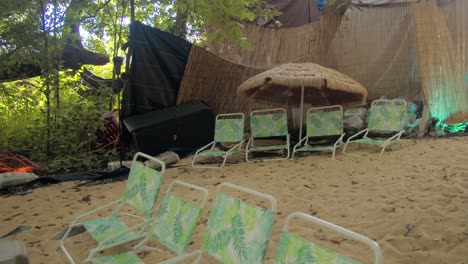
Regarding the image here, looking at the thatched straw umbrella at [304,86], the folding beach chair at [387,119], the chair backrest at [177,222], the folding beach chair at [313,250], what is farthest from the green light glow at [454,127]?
the folding beach chair at [313,250]

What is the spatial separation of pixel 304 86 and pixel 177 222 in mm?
4223

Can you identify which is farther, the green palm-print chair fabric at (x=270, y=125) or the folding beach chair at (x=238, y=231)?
the green palm-print chair fabric at (x=270, y=125)

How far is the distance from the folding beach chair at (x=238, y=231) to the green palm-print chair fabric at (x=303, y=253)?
0.38 feet

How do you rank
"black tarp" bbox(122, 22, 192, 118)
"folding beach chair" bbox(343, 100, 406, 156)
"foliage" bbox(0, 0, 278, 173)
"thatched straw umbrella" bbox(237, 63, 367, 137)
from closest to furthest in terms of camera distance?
"thatched straw umbrella" bbox(237, 63, 367, 137)
"folding beach chair" bbox(343, 100, 406, 156)
"foliage" bbox(0, 0, 278, 173)
"black tarp" bbox(122, 22, 192, 118)

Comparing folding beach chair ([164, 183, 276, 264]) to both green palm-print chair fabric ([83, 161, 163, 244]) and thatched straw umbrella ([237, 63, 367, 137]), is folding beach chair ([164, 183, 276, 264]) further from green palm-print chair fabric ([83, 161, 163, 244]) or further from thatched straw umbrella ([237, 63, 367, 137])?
thatched straw umbrella ([237, 63, 367, 137])

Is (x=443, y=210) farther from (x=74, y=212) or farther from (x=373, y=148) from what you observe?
(x=74, y=212)

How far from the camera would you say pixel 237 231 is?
5.86 feet

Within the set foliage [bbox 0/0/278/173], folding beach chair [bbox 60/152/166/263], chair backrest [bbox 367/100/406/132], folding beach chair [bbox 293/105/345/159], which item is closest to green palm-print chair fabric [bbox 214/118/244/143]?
folding beach chair [bbox 293/105/345/159]

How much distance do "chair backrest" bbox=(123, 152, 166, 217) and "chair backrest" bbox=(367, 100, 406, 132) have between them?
434 cm

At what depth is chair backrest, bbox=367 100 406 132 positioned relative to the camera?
18.7ft

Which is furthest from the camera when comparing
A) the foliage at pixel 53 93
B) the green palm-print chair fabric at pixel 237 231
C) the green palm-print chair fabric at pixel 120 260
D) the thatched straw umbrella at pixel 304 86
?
the foliage at pixel 53 93

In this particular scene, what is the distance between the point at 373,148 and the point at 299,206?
3.12 m

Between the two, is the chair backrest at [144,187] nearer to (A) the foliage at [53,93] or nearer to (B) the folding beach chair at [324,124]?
(A) the foliage at [53,93]

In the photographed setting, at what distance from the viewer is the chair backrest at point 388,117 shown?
571 cm
